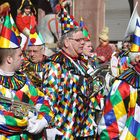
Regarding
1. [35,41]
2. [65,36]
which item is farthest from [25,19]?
[65,36]

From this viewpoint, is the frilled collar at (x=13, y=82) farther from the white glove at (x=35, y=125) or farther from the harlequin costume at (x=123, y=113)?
the harlequin costume at (x=123, y=113)

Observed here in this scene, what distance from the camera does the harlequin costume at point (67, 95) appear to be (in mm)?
5934

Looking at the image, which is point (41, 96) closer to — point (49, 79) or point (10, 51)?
point (10, 51)

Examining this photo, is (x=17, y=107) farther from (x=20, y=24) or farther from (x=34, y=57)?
(x=20, y=24)

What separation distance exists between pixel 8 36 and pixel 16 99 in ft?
1.91

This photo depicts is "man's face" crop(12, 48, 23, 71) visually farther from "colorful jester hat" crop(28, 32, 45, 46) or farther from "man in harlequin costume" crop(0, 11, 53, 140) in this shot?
"colorful jester hat" crop(28, 32, 45, 46)

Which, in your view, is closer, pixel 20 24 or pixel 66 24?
pixel 66 24

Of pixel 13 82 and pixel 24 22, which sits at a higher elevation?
pixel 13 82

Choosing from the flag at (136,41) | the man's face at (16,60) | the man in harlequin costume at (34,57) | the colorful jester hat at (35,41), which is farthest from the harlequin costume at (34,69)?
the flag at (136,41)

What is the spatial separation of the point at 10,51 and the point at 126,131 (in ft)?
4.21

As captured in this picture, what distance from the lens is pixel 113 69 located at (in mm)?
8398

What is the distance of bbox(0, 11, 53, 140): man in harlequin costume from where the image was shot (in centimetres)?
442

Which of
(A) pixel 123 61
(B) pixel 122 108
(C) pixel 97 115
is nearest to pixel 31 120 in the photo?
(B) pixel 122 108

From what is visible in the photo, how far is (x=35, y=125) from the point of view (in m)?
4.52
